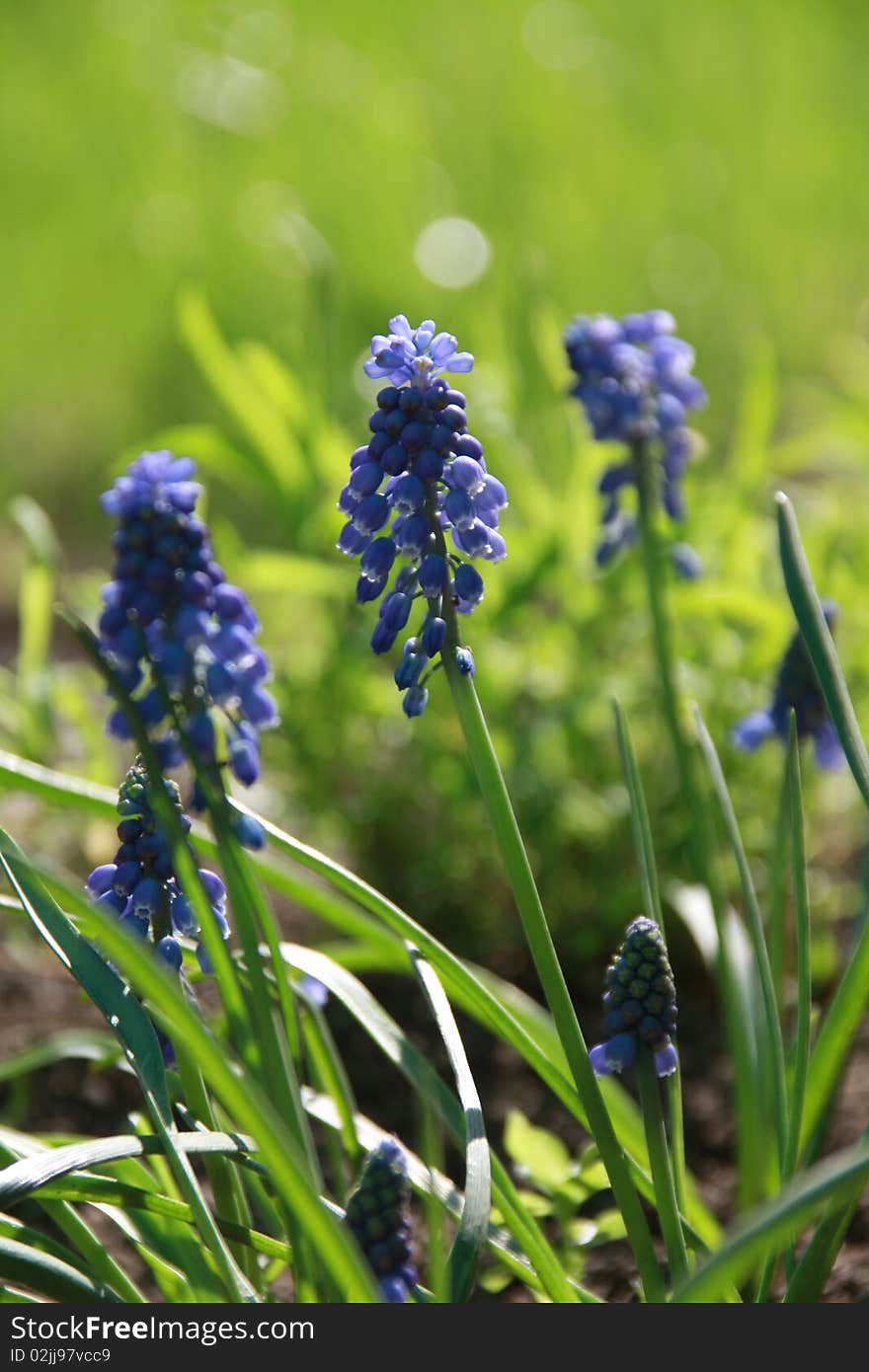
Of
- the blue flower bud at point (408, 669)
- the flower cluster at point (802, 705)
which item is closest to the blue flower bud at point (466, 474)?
the blue flower bud at point (408, 669)

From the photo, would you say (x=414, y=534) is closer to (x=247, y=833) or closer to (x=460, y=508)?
(x=460, y=508)

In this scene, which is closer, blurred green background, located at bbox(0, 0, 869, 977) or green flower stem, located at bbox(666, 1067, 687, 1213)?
green flower stem, located at bbox(666, 1067, 687, 1213)

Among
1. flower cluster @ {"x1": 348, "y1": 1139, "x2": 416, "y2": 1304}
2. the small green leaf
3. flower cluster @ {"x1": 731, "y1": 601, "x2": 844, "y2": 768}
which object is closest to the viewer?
flower cluster @ {"x1": 348, "y1": 1139, "x2": 416, "y2": 1304}

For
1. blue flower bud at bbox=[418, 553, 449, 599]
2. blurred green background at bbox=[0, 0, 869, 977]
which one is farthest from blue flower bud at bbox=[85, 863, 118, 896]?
blurred green background at bbox=[0, 0, 869, 977]

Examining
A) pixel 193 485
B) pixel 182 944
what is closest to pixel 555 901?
pixel 182 944

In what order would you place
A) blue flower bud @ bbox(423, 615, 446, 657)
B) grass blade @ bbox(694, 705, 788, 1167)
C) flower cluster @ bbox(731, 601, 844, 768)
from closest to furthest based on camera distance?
1. blue flower bud @ bbox(423, 615, 446, 657)
2. grass blade @ bbox(694, 705, 788, 1167)
3. flower cluster @ bbox(731, 601, 844, 768)

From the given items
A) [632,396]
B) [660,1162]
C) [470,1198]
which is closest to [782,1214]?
[470,1198]

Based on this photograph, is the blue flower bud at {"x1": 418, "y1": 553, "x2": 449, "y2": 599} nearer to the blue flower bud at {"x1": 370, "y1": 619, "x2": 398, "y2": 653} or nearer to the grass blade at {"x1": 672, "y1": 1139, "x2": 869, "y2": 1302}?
the blue flower bud at {"x1": 370, "y1": 619, "x2": 398, "y2": 653}
